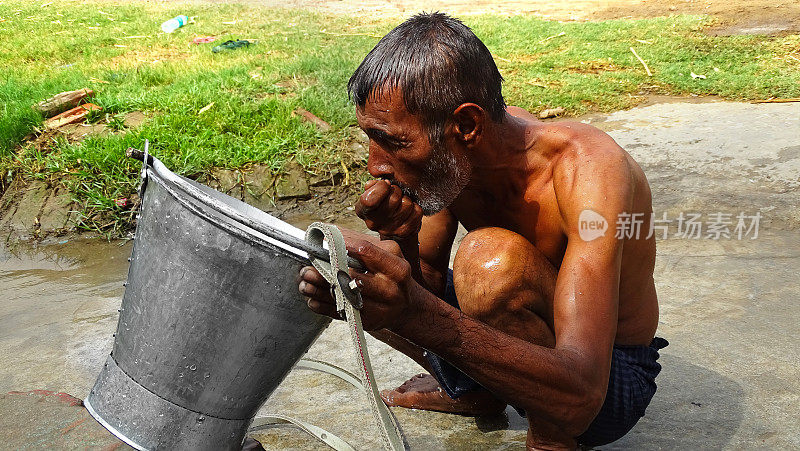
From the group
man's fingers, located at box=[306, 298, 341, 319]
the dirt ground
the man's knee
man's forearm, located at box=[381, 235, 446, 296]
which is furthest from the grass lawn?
man's fingers, located at box=[306, 298, 341, 319]

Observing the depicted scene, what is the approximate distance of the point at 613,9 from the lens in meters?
9.70

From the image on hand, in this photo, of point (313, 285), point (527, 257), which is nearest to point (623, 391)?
point (527, 257)

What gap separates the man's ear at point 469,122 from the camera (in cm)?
209

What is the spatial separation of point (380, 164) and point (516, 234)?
429 mm

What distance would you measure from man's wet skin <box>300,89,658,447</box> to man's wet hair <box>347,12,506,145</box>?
3cm

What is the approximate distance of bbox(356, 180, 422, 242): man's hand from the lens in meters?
1.98

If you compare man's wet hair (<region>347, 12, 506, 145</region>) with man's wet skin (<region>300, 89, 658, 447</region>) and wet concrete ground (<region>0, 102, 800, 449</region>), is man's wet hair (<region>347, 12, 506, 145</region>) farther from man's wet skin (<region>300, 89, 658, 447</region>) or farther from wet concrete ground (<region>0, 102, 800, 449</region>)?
wet concrete ground (<region>0, 102, 800, 449</region>)

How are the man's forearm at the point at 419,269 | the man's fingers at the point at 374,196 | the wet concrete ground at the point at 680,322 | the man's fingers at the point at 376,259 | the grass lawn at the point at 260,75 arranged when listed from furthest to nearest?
the grass lawn at the point at 260,75 < the wet concrete ground at the point at 680,322 < the man's forearm at the point at 419,269 < the man's fingers at the point at 374,196 < the man's fingers at the point at 376,259

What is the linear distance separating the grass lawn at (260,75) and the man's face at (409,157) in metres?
2.74

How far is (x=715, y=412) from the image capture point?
8.11 ft

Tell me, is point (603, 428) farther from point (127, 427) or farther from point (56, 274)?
point (56, 274)

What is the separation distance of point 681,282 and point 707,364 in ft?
2.55

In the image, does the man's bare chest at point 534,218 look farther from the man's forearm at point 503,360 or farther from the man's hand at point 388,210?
the man's forearm at point 503,360

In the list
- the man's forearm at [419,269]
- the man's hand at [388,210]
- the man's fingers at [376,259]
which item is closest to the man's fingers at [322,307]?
the man's fingers at [376,259]
